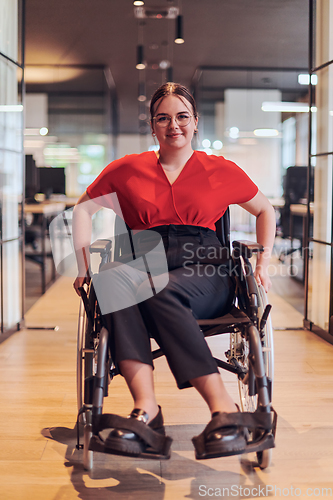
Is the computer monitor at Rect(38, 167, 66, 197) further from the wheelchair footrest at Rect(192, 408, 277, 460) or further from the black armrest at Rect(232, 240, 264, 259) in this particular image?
the wheelchair footrest at Rect(192, 408, 277, 460)

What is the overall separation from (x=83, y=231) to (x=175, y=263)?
1.20ft

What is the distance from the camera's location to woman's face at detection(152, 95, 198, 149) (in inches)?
63.9

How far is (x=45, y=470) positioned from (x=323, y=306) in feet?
6.98

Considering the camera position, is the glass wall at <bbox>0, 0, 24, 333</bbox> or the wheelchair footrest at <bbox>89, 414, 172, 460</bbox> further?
the glass wall at <bbox>0, 0, 24, 333</bbox>

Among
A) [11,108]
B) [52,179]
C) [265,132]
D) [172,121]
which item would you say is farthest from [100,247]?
[265,132]

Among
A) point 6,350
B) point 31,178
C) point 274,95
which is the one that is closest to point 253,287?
point 6,350

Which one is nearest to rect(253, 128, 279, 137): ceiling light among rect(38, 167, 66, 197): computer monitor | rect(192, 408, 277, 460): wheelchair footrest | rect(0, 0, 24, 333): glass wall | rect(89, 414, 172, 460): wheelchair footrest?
rect(38, 167, 66, 197): computer monitor

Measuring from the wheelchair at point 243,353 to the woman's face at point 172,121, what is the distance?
1.29 ft

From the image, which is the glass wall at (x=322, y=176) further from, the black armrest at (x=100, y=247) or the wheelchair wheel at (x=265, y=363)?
the black armrest at (x=100, y=247)

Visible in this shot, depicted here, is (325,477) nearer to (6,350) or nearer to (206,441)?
(206,441)

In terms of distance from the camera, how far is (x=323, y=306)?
308cm

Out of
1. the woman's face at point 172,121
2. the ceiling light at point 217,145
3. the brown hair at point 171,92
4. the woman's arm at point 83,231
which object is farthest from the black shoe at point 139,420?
the ceiling light at point 217,145

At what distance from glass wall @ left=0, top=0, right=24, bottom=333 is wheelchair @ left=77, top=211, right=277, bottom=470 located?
5.12ft

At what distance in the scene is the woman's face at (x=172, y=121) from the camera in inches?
63.9
